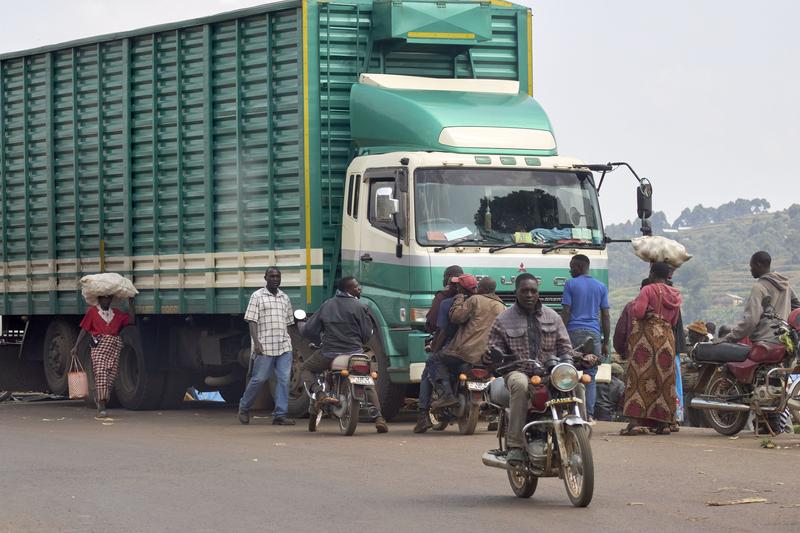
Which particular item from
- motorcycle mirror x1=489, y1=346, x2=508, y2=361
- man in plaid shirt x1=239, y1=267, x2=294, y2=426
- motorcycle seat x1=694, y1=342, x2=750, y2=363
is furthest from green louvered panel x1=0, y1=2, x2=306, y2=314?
motorcycle mirror x1=489, y1=346, x2=508, y2=361

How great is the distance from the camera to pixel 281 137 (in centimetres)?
1762

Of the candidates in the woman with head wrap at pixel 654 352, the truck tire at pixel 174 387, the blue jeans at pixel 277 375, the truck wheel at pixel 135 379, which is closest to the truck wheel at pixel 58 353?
the truck wheel at pixel 135 379

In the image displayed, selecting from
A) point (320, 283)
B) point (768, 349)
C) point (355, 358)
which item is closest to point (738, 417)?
point (768, 349)

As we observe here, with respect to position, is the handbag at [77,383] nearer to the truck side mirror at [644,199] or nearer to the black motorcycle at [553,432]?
the truck side mirror at [644,199]

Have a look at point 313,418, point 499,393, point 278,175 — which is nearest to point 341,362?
point 313,418

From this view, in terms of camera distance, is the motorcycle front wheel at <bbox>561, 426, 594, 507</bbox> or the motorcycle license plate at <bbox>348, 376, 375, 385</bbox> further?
the motorcycle license plate at <bbox>348, 376, 375, 385</bbox>

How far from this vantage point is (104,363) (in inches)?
756

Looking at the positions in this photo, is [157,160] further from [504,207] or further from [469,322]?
[469,322]

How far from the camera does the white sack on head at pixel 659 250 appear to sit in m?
16.5

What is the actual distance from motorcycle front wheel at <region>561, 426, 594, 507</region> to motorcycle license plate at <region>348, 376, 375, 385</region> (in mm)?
5570

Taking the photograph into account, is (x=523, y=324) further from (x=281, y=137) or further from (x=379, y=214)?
(x=281, y=137)

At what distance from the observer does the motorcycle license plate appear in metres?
15.3

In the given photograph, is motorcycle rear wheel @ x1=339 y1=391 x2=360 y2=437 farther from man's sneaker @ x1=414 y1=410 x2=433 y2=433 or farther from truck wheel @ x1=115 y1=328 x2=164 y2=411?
truck wheel @ x1=115 y1=328 x2=164 y2=411

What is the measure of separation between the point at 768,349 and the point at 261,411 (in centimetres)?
751
